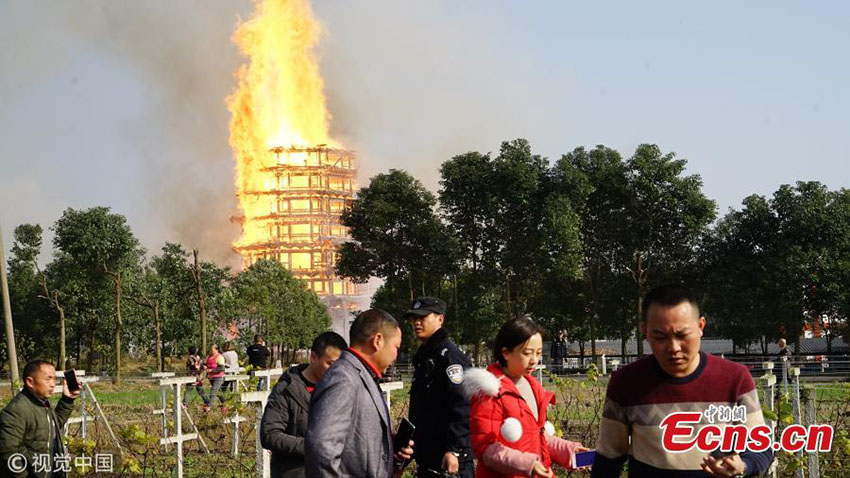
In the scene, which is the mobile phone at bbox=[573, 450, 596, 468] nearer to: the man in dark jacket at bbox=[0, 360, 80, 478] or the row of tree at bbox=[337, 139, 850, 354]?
the man in dark jacket at bbox=[0, 360, 80, 478]

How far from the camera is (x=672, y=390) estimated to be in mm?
4387

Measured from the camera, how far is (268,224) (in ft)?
416

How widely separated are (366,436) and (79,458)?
24.0 feet

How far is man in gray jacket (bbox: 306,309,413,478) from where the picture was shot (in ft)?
16.6

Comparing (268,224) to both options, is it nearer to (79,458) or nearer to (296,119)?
(296,119)

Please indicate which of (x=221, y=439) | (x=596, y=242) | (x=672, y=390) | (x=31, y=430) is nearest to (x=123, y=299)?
(x=596, y=242)

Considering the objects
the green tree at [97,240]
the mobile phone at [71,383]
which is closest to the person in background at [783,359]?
the mobile phone at [71,383]

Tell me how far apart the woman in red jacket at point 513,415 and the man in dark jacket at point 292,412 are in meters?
1.28

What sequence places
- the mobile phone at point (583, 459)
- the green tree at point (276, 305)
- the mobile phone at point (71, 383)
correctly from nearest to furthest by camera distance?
the mobile phone at point (583, 459) < the mobile phone at point (71, 383) < the green tree at point (276, 305)

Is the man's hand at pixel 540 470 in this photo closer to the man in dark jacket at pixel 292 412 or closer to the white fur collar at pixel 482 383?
the white fur collar at pixel 482 383

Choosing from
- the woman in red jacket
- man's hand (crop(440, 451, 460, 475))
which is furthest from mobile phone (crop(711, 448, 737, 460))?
man's hand (crop(440, 451, 460, 475))

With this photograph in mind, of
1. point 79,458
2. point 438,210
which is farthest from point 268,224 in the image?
point 79,458

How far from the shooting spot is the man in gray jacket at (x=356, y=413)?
16.6 ft

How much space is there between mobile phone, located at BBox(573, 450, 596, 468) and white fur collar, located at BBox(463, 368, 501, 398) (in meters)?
0.59
